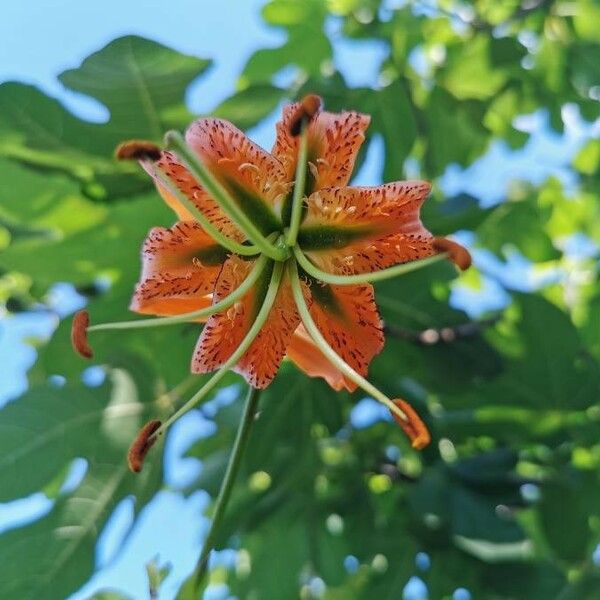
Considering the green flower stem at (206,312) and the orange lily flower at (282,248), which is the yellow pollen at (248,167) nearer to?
the orange lily flower at (282,248)

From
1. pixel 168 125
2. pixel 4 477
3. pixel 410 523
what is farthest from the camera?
pixel 410 523

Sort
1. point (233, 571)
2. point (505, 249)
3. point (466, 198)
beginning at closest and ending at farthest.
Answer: point (466, 198) → point (505, 249) → point (233, 571)

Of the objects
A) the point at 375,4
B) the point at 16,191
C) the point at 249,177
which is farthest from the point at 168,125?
the point at 375,4

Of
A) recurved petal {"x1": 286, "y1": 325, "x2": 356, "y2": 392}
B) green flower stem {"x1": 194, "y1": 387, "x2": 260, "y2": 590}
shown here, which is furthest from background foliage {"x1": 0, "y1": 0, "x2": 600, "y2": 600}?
recurved petal {"x1": 286, "y1": 325, "x2": 356, "y2": 392}

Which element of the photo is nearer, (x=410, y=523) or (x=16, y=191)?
(x=16, y=191)

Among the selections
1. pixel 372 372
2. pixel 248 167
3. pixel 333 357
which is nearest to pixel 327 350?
pixel 333 357

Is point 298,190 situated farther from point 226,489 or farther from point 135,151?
point 226,489

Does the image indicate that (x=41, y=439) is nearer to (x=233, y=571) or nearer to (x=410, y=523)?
(x=410, y=523)
